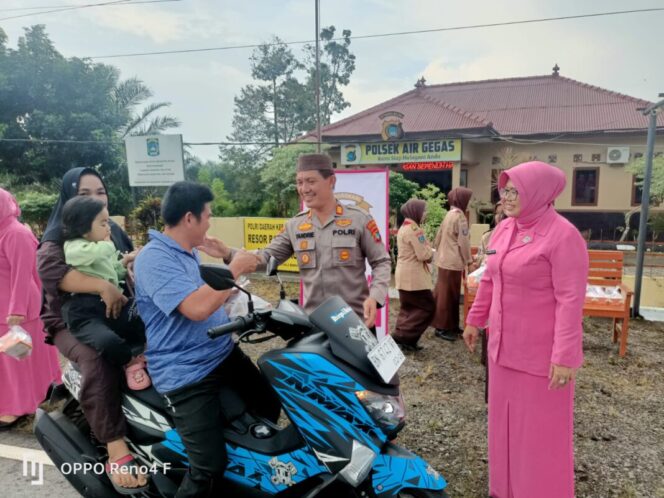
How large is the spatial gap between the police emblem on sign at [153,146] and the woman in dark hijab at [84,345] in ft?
19.5

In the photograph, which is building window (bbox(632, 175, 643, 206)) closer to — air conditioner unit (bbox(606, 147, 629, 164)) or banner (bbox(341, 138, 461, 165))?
air conditioner unit (bbox(606, 147, 629, 164))

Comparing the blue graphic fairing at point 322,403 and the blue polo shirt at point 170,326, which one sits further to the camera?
the blue polo shirt at point 170,326

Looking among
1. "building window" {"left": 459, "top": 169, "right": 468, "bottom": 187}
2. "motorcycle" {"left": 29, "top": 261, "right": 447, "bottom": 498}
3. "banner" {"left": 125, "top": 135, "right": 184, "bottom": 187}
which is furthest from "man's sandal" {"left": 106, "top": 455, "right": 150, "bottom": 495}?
"building window" {"left": 459, "top": 169, "right": 468, "bottom": 187}

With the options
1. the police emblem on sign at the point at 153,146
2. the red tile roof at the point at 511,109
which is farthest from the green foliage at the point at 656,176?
the police emblem on sign at the point at 153,146

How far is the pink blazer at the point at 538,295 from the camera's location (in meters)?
2.00

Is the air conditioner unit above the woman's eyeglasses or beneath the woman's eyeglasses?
above

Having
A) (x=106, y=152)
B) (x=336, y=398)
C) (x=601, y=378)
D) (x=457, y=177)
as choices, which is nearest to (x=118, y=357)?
(x=336, y=398)

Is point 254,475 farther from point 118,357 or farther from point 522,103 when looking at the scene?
point 522,103

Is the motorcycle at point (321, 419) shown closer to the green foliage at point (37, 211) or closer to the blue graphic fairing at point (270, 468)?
the blue graphic fairing at point (270, 468)

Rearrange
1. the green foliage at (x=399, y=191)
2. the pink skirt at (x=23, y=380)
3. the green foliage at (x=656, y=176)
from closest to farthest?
the pink skirt at (x=23, y=380)
the green foliage at (x=399, y=191)
the green foliage at (x=656, y=176)

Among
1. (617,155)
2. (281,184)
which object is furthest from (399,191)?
(617,155)

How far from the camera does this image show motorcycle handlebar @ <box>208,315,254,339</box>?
170 cm

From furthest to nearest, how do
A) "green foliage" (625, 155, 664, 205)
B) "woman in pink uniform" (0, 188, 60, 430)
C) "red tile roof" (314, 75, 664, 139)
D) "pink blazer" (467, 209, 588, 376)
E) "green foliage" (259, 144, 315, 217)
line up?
"red tile roof" (314, 75, 664, 139)
"green foliage" (259, 144, 315, 217)
"green foliage" (625, 155, 664, 205)
"woman in pink uniform" (0, 188, 60, 430)
"pink blazer" (467, 209, 588, 376)

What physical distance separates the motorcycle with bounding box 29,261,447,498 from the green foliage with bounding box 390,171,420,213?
1063 centimetres
